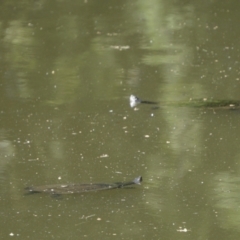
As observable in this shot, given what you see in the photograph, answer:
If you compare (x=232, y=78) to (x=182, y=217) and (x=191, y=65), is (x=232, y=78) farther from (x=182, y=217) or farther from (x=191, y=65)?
(x=182, y=217)

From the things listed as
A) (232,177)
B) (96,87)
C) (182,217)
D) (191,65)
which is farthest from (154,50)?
(182,217)

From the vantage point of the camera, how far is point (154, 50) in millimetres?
6719

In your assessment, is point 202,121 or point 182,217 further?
point 202,121

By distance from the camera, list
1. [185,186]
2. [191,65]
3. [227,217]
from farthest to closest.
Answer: [191,65] < [185,186] < [227,217]

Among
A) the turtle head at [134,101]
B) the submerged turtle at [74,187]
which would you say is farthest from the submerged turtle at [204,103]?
the submerged turtle at [74,187]

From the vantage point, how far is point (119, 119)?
538 centimetres

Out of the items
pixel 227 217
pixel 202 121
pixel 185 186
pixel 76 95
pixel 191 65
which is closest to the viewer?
pixel 227 217

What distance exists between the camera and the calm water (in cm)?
415

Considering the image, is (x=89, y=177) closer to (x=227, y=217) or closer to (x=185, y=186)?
(x=185, y=186)

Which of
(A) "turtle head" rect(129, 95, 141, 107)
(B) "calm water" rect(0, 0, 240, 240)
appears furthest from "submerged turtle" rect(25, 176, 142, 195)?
(A) "turtle head" rect(129, 95, 141, 107)

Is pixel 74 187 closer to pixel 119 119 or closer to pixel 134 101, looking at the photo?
pixel 119 119

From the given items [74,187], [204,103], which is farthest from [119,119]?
[74,187]

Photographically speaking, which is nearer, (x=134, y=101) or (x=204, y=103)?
(x=204, y=103)

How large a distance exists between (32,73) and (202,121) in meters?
1.84
